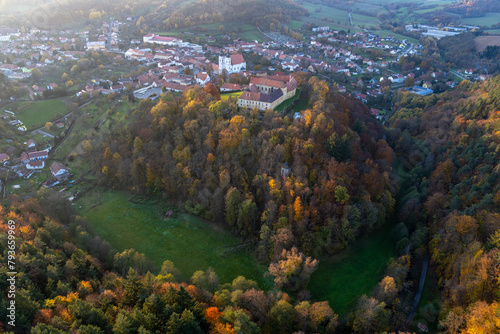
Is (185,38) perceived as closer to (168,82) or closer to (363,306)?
(168,82)

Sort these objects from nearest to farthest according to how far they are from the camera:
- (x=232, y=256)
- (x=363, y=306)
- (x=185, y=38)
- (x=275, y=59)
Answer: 1. (x=363, y=306)
2. (x=232, y=256)
3. (x=275, y=59)
4. (x=185, y=38)

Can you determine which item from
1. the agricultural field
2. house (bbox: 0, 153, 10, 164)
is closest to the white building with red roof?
the agricultural field

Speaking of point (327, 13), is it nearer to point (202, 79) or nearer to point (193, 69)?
point (193, 69)

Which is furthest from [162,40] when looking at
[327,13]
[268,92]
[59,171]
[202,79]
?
[327,13]

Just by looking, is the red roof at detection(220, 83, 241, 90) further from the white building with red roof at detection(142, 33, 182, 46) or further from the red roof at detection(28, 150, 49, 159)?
the white building with red roof at detection(142, 33, 182, 46)

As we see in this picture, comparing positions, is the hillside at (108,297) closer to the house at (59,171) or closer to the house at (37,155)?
the house at (59,171)

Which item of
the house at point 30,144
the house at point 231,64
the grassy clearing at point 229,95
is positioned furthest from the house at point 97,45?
the grassy clearing at point 229,95

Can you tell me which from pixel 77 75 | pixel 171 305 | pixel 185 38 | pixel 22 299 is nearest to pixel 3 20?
pixel 77 75
